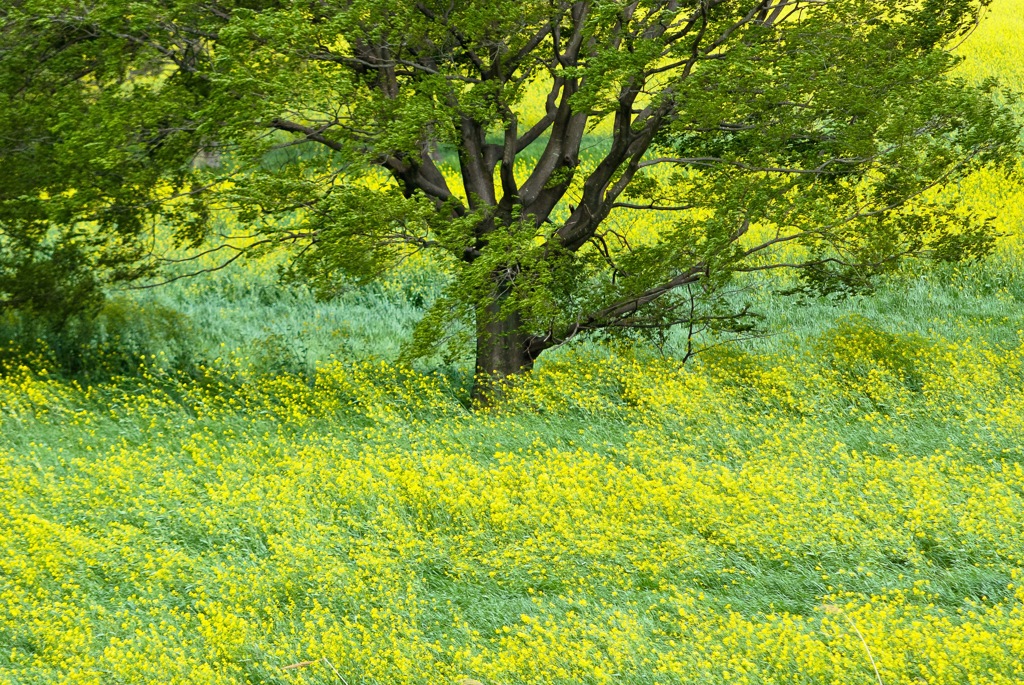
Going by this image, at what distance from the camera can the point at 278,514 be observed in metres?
7.17

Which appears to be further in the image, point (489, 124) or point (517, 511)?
point (489, 124)

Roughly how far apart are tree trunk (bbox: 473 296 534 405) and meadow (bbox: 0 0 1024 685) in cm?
26

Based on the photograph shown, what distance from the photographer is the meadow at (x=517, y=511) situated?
206 inches

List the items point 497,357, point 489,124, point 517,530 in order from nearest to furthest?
point 517,530
point 489,124
point 497,357

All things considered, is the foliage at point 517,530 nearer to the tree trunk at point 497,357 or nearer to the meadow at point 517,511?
the meadow at point 517,511

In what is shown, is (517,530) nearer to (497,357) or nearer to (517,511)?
(517,511)

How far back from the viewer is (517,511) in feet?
23.3

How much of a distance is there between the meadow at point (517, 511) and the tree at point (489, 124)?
1.05 m

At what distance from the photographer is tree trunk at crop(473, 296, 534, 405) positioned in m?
10.3

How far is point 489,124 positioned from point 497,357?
2.24 m

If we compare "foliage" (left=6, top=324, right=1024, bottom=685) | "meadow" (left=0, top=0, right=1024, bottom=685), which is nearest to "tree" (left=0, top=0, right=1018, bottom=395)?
"meadow" (left=0, top=0, right=1024, bottom=685)

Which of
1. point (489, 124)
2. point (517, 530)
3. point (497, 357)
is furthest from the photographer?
point (497, 357)

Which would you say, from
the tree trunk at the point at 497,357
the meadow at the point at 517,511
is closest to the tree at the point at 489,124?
the tree trunk at the point at 497,357

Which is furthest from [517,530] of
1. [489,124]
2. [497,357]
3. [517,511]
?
[489,124]
